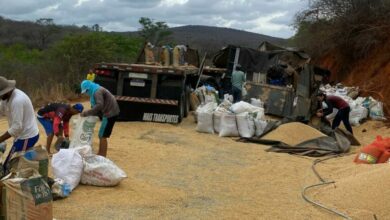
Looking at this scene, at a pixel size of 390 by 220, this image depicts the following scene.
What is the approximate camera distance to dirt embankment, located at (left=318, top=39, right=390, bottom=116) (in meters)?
19.9

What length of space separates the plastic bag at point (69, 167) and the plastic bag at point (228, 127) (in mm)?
6410

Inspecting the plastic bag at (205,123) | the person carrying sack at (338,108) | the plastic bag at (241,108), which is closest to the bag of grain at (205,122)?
the plastic bag at (205,123)

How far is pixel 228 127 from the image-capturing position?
44.1 feet

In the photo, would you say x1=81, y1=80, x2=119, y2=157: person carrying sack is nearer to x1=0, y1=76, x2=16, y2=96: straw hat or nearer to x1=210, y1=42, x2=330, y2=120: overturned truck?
x1=0, y1=76, x2=16, y2=96: straw hat

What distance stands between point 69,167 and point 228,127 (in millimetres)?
6695

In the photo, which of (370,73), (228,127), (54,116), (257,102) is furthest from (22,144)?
(370,73)

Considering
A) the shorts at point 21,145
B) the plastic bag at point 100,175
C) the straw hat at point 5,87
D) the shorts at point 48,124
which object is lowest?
the plastic bag at point 100,175

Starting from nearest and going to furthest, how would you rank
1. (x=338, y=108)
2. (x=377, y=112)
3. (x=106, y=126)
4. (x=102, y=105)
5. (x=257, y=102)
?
(x=102, y=105)
(x=106, y=126)
(x=338, y=108)
(x=257, y=102)
(x=377, y=112)

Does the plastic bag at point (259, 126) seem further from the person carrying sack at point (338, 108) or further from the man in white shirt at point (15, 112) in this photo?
the man in white shirt at point (15, 112)

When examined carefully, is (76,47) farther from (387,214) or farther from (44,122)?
(387,214)

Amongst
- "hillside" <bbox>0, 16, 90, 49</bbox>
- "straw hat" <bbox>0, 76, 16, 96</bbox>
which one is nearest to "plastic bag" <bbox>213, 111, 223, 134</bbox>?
"straw hat" <bbox>0, 76, 16, 96</bbox>

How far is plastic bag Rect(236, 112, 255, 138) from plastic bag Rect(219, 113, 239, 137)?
102 millimetres

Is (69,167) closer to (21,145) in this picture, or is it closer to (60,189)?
(60,189)

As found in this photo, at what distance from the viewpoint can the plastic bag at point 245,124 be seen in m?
13.4
